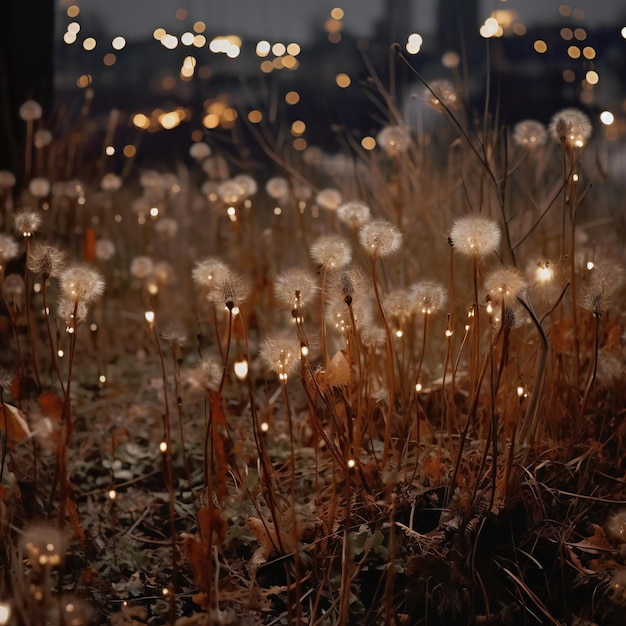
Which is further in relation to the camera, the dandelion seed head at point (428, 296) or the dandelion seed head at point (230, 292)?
the dandelion seed head at point (428, 296)

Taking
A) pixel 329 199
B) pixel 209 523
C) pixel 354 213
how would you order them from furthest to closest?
pixel 329 199, pixel 354 213, pixel 209 523

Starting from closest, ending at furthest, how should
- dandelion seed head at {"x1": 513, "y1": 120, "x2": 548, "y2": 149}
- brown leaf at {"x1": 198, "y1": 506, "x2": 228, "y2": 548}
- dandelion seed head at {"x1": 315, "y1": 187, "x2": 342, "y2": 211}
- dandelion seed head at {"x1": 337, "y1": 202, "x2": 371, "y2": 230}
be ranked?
brown leaf at {"x1": 198, "y1": 506, "x2": 228, "y2": 548} < dandelion seed head at {"x1": 337, "y1": 202, "x2": 371, "y2": 230} < dandelion seed head at {"x1": 513, "y1": 120, "x2": 548, "y2": 149} < dandelion seed head at {"x1": 315, "y1": 187, "x2": 342, "y2": 211}

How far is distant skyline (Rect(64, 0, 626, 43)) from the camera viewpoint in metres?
3.87

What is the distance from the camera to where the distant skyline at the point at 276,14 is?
12.7 feet

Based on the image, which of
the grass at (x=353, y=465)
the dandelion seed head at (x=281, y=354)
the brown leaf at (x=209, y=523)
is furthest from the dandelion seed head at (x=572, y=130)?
the brown leaf at (x=209, y=523)

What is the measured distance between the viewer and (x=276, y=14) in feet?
14.1

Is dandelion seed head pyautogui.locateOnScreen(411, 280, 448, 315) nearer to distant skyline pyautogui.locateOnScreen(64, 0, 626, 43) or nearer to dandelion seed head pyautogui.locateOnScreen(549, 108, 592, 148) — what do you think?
dandelion seed head pyautogui.locateOnScreen(549, 108, 592, 148)

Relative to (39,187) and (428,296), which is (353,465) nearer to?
(428,296)

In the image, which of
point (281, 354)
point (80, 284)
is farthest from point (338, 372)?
point (80, 284)

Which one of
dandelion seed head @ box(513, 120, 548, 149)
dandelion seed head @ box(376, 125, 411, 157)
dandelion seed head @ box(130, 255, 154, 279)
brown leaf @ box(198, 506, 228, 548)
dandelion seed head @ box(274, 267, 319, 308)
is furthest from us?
dandelion seed head @ box(130, 255, 154, 279)

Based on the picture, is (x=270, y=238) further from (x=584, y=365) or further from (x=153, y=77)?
(x=153, y=77)

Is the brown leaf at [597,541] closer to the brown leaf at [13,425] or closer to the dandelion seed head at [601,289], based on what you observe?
the dandelion seed head at [601,289]

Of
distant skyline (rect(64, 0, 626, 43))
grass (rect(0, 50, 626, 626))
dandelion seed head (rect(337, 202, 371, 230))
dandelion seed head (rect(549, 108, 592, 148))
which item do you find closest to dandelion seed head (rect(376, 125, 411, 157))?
grass (rect(0, 50, 626, 626))

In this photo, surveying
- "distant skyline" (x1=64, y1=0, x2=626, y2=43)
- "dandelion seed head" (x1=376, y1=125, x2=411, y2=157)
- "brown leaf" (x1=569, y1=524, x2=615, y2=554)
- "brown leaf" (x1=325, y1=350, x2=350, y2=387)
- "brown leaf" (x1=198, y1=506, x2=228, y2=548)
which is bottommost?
"brown leaf" (x1=569, y1=524, x2=615, y2=554)
